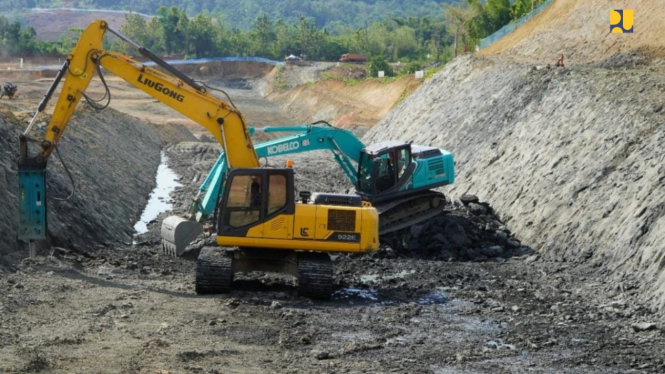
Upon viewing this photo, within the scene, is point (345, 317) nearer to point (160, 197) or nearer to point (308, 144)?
point (308, 144)

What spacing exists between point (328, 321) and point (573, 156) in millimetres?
12004

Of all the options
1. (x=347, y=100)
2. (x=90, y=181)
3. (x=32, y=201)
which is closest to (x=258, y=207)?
(x=32, y=201)

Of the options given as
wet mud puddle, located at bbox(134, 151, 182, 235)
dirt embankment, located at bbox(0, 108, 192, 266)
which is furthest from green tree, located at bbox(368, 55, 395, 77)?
wet mud puddle, located at bbox(134, 151, 182, 235)

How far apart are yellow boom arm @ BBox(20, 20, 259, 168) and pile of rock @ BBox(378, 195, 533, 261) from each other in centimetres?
595

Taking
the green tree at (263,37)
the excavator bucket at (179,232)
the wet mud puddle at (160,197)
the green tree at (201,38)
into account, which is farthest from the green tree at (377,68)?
the excavator bucket at (179,232)

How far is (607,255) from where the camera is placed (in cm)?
2028

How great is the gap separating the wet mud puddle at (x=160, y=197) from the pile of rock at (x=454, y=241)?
22.9 ft

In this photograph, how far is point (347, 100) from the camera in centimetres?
7162

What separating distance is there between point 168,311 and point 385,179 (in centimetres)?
929

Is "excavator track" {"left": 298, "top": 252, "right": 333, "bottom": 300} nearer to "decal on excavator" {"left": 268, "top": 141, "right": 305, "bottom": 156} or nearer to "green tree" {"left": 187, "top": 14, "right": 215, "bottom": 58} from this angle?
"decal on excavator" {"left": 268, "top": 141, "right": 305, "bottom": 156}

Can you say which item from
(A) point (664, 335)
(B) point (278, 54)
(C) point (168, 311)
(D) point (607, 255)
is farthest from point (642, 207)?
(B) point (278, 54)

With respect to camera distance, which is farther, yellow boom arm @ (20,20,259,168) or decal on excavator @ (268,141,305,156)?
decal on excavator @ (268,141,305,156)

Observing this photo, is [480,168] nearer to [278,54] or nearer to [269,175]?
[269,175]

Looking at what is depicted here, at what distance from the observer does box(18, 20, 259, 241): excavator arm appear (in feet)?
59.9
